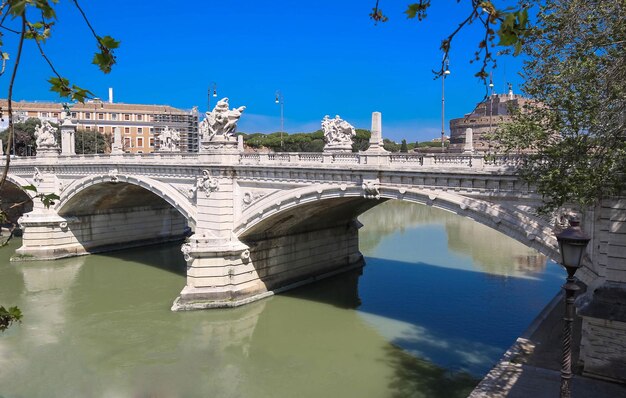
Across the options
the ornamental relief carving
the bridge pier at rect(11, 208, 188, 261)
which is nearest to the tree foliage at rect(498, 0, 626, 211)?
the ornamental relief carving

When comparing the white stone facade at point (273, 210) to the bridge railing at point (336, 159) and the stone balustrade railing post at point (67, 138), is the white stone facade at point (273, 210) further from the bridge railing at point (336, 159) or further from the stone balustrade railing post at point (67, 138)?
the stone balustrade railing post at point (67, 138)

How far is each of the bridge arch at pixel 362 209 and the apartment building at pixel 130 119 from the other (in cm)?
4508

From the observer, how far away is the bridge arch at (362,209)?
43.5 feet

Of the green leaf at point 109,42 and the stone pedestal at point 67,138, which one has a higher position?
the stone pedestal at point 67,138

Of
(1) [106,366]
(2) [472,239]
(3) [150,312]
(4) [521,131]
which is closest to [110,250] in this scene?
(3) [150,312]

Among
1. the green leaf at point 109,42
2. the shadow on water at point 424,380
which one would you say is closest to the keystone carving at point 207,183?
the shadow on water at point 424,380

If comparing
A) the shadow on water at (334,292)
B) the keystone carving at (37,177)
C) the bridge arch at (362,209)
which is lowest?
the shadow on water at (334,292)

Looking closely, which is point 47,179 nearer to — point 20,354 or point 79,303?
point 79,303

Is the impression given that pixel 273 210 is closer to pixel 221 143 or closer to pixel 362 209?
pixel 221 143

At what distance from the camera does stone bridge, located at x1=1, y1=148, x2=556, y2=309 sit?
1454 cm

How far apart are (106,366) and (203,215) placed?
23.2 feet

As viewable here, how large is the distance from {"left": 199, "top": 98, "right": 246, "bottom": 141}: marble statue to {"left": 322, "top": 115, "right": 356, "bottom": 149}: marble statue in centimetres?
365

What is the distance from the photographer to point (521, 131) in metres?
11.3

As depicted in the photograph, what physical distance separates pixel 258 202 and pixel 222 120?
3.33 m
